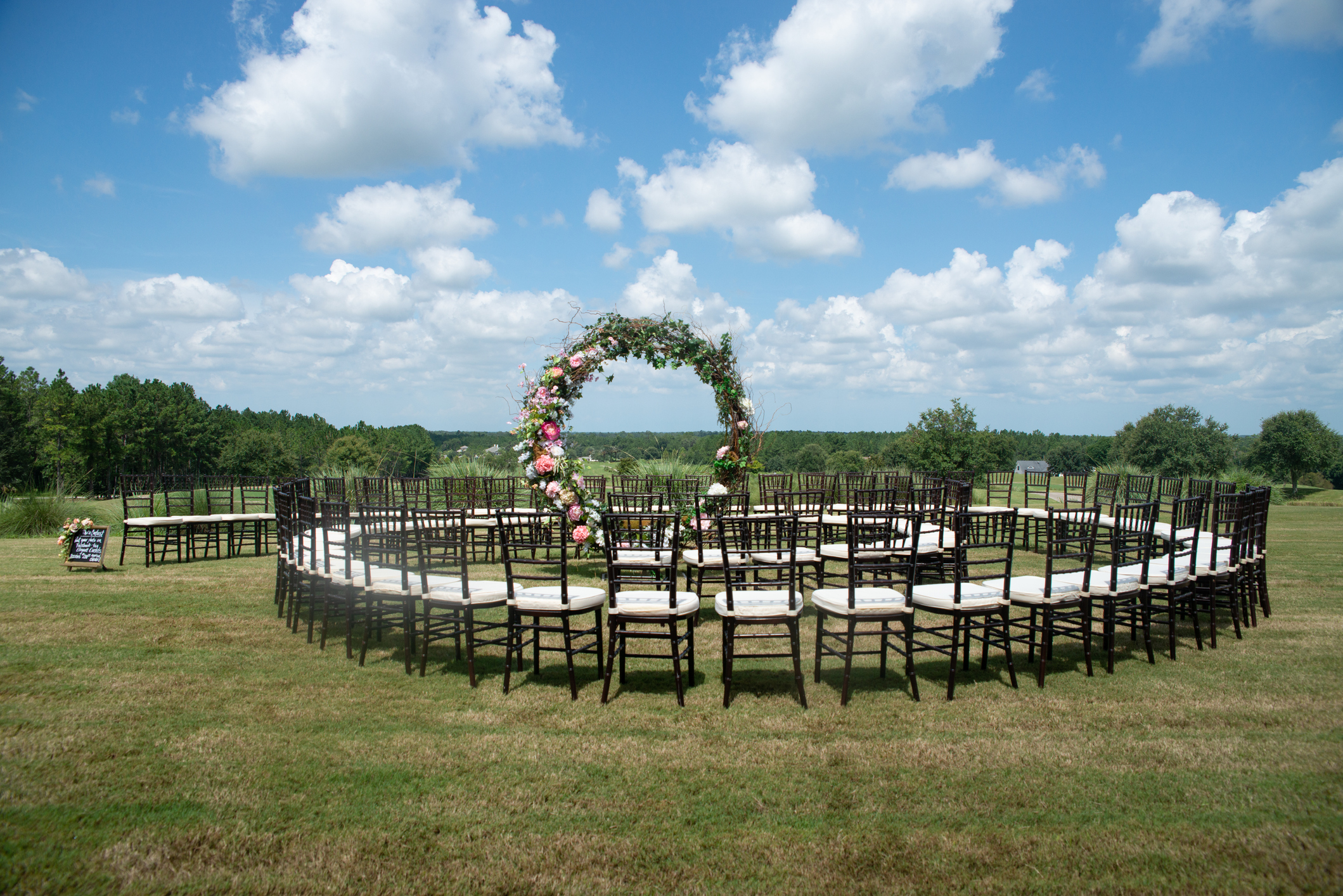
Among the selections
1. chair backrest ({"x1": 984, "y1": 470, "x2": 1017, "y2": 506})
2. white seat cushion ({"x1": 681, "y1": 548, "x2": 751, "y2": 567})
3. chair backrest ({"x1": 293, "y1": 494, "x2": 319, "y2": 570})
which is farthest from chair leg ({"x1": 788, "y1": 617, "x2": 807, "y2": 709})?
chair backrest ({"x1": 984, "y1": 470, "x2": 1017, "y2": 506})

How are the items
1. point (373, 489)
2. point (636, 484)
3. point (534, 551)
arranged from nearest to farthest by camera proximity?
point (534, 551) < point (636, 484) < point (373, 489)

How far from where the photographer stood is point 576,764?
348 cm

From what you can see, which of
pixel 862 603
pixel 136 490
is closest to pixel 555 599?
pixel 862 603

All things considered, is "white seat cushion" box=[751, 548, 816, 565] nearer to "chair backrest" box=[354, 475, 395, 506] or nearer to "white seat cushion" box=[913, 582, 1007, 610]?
"white seat cushion" box=[913, 582, 1007, 610]

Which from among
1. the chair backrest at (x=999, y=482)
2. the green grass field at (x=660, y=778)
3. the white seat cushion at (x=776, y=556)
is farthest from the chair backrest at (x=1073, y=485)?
the white seat cushion at (x=776, y=556)

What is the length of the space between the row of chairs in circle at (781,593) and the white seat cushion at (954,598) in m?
0.01

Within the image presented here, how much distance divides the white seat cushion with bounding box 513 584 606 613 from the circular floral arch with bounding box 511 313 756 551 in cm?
407

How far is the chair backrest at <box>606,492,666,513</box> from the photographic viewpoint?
719cm

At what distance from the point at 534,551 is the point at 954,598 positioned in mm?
4800

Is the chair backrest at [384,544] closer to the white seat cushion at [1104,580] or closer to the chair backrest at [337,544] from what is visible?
the chair backrest at [337,544]

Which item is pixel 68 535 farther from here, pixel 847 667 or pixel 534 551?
pixel 847 667

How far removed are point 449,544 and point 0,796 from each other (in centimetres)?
250

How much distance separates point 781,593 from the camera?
487 cm

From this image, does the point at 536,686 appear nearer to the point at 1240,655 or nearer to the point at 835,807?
the point at 835,807
